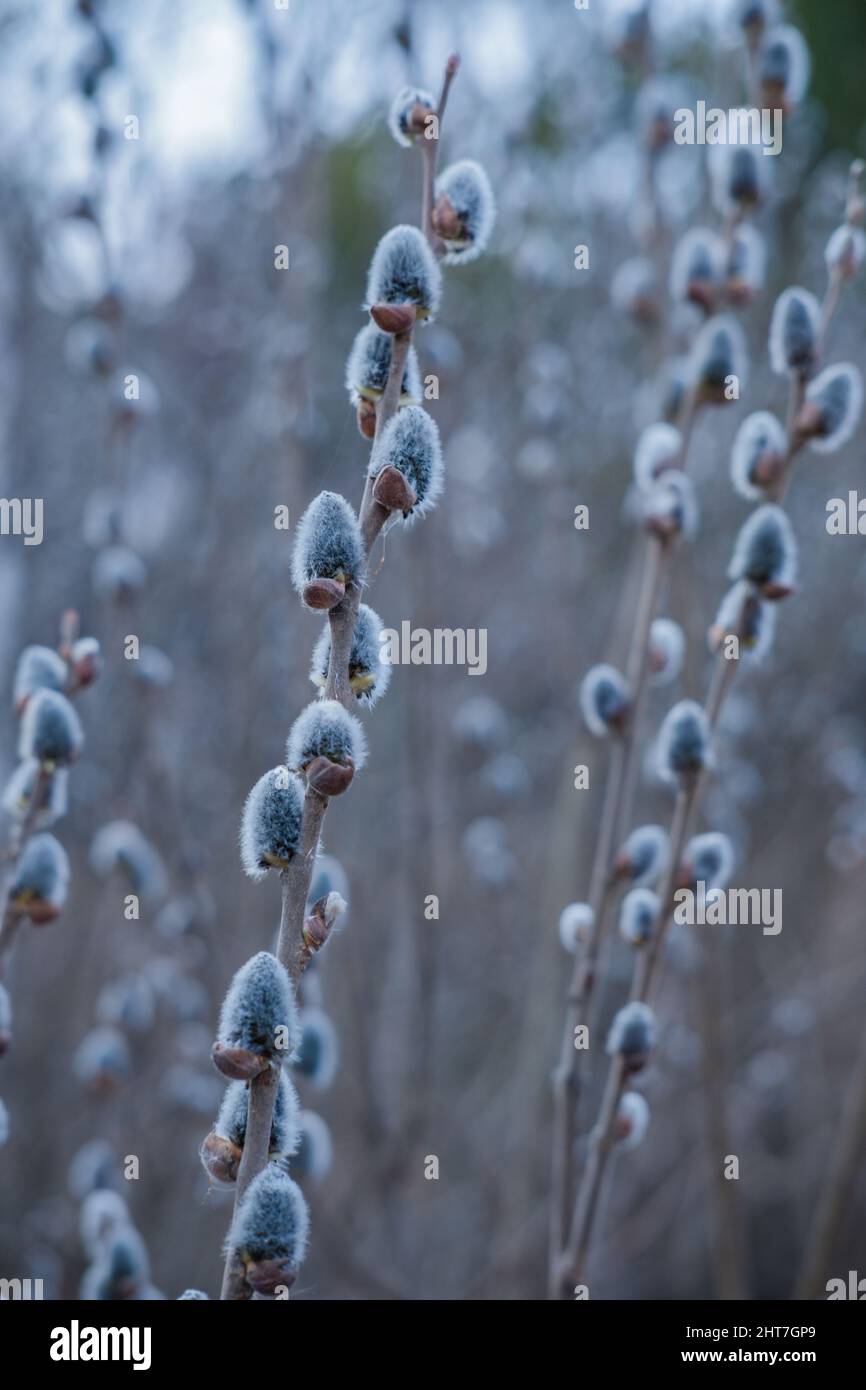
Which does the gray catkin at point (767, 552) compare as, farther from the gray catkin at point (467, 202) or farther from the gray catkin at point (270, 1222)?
the gray catkin at point (270, 1222)

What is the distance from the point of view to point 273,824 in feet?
1.94

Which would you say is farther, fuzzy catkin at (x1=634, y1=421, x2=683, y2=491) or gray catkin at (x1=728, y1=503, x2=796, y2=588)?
fuzzy catkin at (x1=634, y1=421, x2=683, y2=491)

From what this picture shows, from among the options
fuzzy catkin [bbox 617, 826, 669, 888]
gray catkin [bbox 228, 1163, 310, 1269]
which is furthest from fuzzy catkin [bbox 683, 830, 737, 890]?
gray catkin [bbox 228, 1163, 310, 1269]

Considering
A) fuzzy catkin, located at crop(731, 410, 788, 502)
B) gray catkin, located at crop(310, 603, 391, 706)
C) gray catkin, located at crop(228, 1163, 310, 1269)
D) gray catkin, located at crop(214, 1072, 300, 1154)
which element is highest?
fuzzy catkin, located at crop(731, 410, 788, 502)

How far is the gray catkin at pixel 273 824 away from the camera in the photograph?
59 cm

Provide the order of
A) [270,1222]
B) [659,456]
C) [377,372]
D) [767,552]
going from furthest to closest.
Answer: [659,456] → [767,552] → [377,372] → [270,1222]

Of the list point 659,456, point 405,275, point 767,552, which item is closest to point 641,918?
point 767,552

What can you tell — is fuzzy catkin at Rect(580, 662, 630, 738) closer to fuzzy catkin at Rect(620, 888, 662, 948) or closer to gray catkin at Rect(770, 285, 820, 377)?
fuzzy catkin at Rect(620, 888, 662, 948)

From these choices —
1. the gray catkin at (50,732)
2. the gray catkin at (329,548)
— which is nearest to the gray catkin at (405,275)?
the gray catkin at (329,548)

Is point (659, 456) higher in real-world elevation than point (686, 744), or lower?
higher

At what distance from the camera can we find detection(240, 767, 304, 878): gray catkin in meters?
0.59

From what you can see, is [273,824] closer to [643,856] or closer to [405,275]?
[405,275]

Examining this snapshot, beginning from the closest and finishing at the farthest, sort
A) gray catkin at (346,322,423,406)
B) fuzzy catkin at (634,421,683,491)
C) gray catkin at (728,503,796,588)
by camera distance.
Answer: gray catkin at (346,322,423,406)
gray catkin at (728,503,796,588)
fuzzy catkin at (634,421,683,491)

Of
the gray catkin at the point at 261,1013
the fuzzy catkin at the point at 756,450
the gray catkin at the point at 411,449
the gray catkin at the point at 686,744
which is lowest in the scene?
the gray catkin at the point at 261,1013
